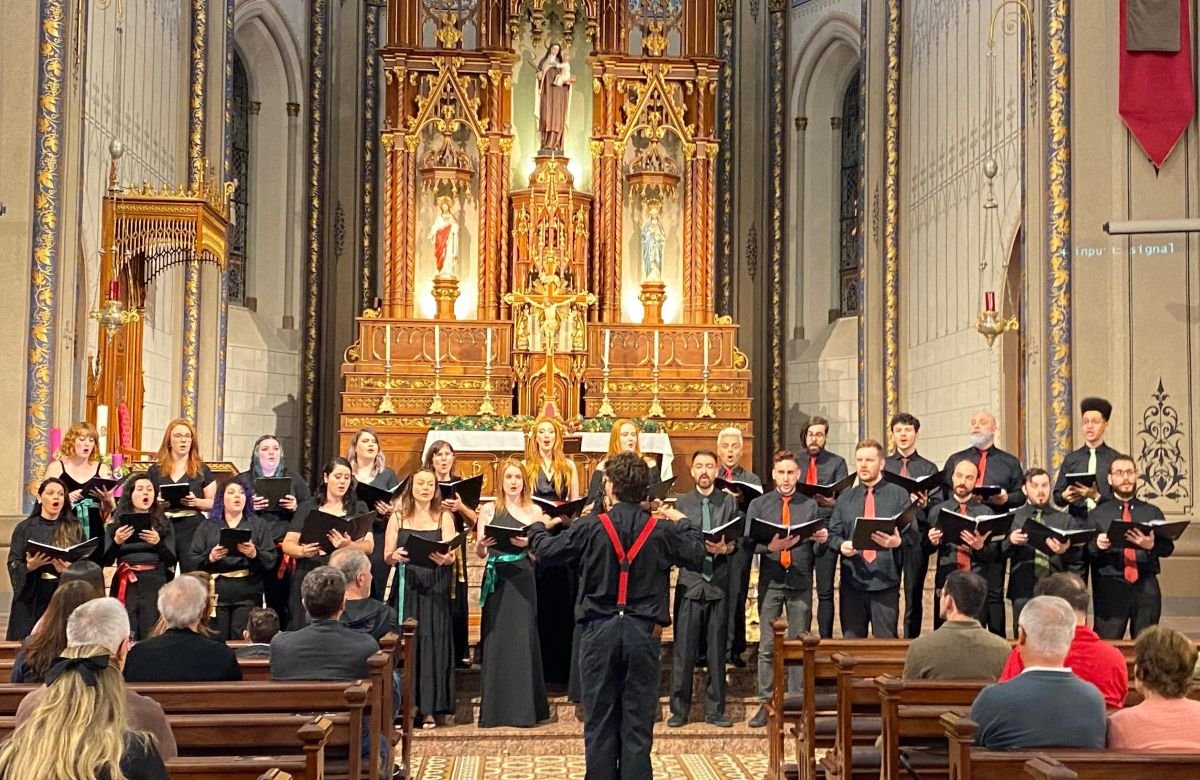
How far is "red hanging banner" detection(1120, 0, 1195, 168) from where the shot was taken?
34.4ft

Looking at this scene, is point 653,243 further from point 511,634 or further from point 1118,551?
point 511,634

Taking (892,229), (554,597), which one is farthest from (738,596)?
(892,229)

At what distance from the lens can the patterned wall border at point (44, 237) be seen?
34.3 ft

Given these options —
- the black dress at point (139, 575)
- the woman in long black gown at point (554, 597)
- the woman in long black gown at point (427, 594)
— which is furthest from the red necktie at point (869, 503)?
the black dress at point (139, 575)

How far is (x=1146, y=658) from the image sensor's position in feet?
14.3

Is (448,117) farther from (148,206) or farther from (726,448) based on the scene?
(726,448)

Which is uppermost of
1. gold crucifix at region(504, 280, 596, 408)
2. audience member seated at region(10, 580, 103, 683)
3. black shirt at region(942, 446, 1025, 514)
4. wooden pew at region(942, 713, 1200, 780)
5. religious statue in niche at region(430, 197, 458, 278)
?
religious statue in niche at region(430, 197, 458, 278)

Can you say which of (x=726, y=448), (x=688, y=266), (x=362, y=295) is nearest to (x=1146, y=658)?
(x=726, y=448)

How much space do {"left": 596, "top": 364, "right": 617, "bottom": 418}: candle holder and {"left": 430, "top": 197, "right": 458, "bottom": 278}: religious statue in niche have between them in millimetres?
2257

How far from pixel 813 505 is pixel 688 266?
940cm

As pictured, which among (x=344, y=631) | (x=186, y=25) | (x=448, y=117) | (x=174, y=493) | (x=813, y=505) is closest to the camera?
(x=344, y=631)

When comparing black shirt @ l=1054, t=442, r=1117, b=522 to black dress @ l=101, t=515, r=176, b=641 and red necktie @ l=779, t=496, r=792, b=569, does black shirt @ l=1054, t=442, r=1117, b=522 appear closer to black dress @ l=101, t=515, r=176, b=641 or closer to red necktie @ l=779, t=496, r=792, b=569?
red necktie @ l=779, t=496, r=792, b=569

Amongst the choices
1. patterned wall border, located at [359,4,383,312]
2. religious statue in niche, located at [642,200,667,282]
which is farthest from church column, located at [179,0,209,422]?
religious statue in niche, located at [642,200,667,282]

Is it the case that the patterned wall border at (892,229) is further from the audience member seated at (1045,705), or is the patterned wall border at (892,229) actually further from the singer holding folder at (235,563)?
the audience member seated at (1045,705)
